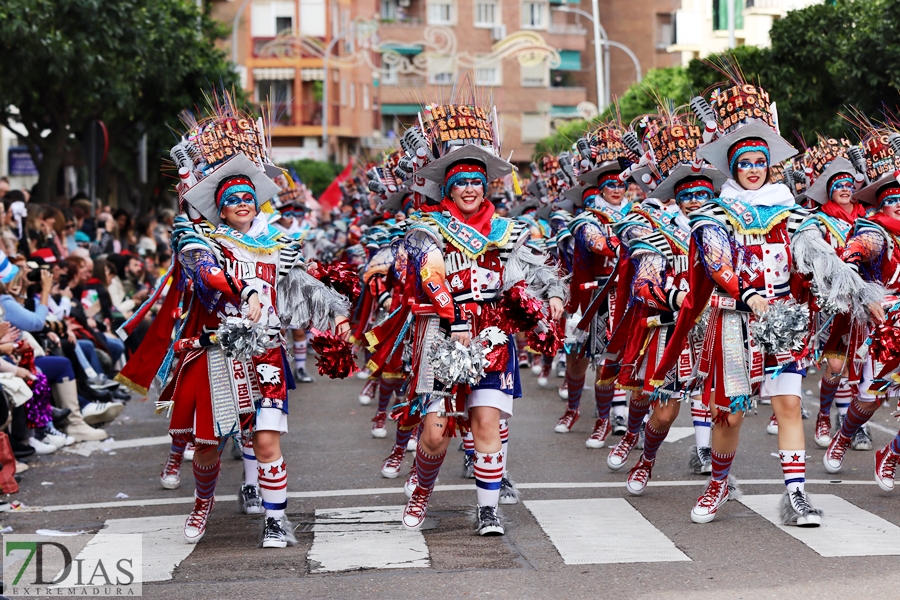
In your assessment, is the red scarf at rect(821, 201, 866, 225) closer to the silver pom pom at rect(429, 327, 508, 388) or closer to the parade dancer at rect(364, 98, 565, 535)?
the parade dancer at rect(364, 98, 565, 535)

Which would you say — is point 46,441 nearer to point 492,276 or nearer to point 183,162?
point 183,162

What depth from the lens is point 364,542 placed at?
7.96 metres

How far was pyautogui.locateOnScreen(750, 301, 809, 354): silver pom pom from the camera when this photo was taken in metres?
7.86

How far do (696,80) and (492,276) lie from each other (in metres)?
17.3

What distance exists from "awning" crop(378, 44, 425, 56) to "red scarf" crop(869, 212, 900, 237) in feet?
228

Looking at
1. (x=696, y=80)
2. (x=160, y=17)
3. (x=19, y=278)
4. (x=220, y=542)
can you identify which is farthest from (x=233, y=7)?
(x=220, y=542)

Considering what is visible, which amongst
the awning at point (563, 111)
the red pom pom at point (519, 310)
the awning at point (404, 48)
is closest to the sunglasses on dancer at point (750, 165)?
the red pom pom at point (519, 310)

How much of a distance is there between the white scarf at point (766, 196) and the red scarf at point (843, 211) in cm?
367

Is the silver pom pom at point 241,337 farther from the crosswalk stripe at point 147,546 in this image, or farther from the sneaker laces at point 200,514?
the crosswalk stripe at point 147,546

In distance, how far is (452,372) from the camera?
782 centimetres

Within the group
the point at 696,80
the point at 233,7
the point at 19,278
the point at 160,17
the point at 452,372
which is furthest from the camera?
the point at 233,7

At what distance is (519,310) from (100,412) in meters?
6.69

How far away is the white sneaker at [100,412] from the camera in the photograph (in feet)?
44.7

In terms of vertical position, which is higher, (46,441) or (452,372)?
(452,372)
